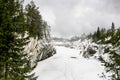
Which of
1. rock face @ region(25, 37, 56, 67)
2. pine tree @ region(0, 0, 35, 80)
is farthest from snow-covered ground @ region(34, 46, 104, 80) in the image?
pine tree @ region(0, 0, 35, 80)

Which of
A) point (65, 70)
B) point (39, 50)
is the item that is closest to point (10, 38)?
point (39, 50)

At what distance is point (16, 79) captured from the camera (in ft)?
51.3

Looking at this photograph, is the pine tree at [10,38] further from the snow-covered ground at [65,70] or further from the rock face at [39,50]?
the snow-covered ground at [65,70]

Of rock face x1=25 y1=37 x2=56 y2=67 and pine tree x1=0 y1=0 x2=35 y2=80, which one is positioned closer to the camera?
pine tree x1=0 y1=0 x2=35 y2=80

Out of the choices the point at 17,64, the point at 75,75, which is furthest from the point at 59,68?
the point at 17,64

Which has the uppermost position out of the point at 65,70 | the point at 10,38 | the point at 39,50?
the point at 10,38

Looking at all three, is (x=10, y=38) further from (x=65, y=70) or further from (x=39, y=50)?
(x=65, y=70)

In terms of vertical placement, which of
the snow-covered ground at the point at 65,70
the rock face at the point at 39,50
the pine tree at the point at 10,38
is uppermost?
the pine tree at the point at 10,38

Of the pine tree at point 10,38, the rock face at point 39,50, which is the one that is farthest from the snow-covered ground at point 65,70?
the pine tree at point 10,38

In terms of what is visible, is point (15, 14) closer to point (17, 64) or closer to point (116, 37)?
point (17, 64)

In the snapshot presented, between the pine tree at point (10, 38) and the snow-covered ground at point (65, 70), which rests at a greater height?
the pine tree at point (10, 38)

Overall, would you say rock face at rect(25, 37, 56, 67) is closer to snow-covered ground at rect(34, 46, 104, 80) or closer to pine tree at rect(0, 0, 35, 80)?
snow-covered ground at rect(34, 46, 104, 80)

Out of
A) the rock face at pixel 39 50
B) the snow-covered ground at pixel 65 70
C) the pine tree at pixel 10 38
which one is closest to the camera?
the pine tree at pixel 10 38

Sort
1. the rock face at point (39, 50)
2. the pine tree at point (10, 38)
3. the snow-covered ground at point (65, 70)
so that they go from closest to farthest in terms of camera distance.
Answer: the pine tree at point (10, 38), the snow-covered ground at point (65, 70), the rock face at point (39, 50)
